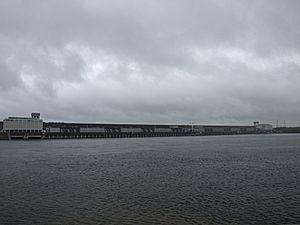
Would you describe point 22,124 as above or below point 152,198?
above

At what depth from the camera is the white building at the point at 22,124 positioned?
170375mm

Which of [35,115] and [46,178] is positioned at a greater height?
[35,115]

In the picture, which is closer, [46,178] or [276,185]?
[276,185]

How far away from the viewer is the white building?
170375 millimetres

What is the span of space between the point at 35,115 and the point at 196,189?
173 metres

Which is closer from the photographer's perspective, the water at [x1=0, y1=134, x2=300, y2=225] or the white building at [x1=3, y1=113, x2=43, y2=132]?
the water at [x1=0, y1=134, x2=300, y2=225]

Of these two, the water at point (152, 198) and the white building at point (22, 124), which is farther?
the white building at point (22, 124)

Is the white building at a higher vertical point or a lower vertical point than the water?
higher

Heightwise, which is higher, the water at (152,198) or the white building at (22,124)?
the white building at (22,124)

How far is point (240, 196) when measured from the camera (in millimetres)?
24750

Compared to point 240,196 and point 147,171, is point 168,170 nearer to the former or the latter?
point 147,171

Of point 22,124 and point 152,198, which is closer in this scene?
point 152,198

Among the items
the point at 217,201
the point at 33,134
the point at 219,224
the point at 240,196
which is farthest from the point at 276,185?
the point at 33,134

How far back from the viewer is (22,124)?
173 meters
